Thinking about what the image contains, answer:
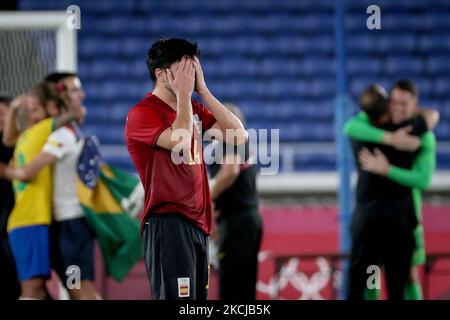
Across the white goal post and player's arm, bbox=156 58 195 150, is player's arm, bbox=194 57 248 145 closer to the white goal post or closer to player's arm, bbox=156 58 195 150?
player's arm, bbox=156 58 195 150

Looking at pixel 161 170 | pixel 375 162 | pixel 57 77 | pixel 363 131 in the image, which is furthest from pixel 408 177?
pixel 161 170

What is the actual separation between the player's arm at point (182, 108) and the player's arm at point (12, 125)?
7.43 ft

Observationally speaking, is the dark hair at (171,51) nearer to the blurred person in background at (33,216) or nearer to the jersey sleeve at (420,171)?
the blurred person in background at (33,216)

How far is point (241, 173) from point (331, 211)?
8.91 ft

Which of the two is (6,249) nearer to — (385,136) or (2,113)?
A: (2,113)

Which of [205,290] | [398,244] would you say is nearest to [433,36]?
[398,244]

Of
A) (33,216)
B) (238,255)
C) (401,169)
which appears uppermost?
(401,169)

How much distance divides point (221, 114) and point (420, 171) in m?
2.24

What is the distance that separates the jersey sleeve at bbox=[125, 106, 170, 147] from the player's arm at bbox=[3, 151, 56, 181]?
163 centimetres

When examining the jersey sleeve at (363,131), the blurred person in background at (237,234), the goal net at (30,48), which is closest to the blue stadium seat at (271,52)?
the goal net at (30,48)

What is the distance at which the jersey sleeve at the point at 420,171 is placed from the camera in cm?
566

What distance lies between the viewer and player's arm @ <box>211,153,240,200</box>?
17.7ft

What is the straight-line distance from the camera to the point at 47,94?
568 cm
